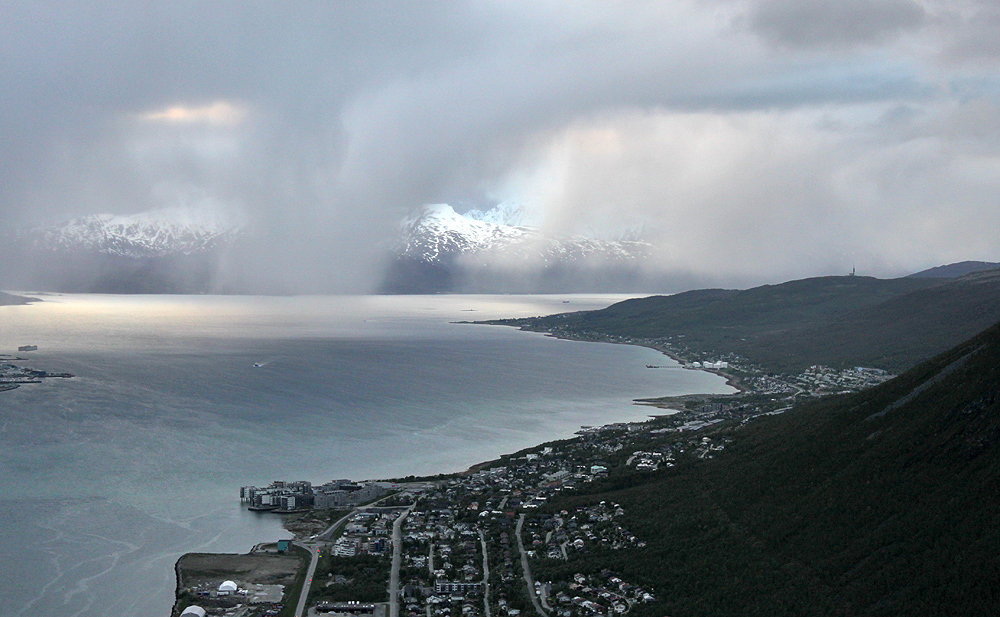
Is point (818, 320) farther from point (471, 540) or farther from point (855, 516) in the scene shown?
point (855, 516)

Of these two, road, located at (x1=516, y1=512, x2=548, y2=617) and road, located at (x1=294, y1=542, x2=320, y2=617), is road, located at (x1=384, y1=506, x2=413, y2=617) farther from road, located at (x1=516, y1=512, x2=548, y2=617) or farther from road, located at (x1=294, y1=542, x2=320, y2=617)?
road, located at (x1=516, y1=512, x2=548, y2=617)

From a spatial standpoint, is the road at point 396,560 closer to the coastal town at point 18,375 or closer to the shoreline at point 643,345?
the shoreline at point 643,345

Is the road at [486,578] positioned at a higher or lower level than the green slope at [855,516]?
lower

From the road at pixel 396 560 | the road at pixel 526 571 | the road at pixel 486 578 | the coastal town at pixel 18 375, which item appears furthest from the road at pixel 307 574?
the coastal town at pixel 18 375

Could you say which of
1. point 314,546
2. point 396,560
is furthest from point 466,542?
point 314,546

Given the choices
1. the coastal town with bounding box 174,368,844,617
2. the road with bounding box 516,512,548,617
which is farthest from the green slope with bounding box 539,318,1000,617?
the road with bounding box 516,512,548,617

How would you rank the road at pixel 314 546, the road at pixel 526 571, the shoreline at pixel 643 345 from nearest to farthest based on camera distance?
the road at pixel 526 571
the road at pixel 314 546
the shoreline at pixel 643 345

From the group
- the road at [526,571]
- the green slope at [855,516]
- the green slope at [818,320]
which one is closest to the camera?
the green slope at [855,516]
